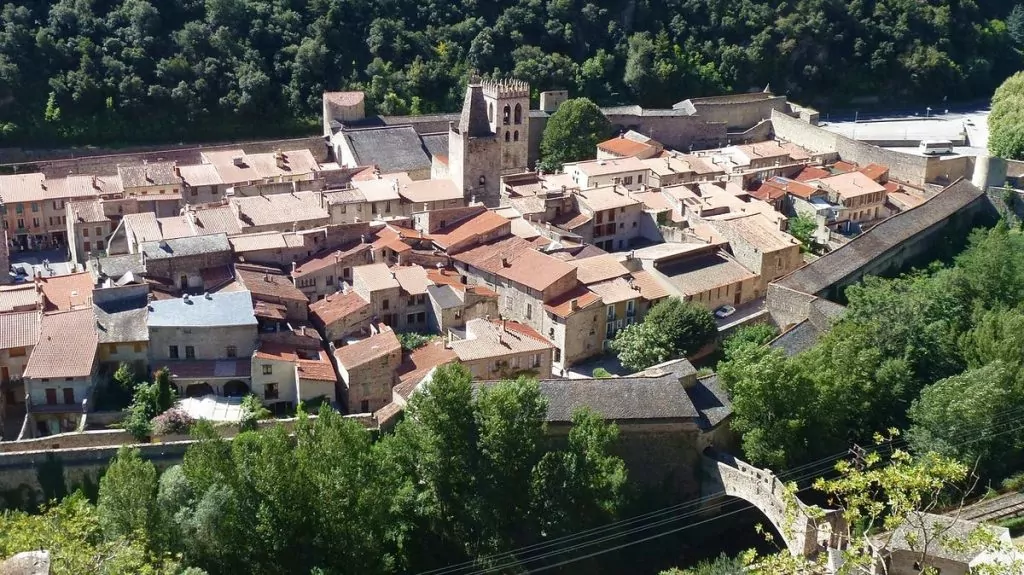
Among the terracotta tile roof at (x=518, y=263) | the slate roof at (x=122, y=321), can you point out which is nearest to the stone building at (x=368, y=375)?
the terracotta tile roof at (x=518, y=263)

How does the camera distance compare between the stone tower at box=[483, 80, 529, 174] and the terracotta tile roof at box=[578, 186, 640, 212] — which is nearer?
the terracotta tile roof at box=[578, 186, 640, 212]

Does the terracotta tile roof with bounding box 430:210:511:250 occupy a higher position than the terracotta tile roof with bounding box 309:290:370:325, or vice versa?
the terracotta tile roof with bounding box 430:210:511:250

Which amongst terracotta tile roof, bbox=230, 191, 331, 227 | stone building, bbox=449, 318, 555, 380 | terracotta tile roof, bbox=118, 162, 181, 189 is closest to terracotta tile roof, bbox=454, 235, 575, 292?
stone building, bbox=449, 318, 555, 380

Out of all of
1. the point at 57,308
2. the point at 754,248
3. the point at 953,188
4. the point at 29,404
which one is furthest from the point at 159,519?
the point at 953,188

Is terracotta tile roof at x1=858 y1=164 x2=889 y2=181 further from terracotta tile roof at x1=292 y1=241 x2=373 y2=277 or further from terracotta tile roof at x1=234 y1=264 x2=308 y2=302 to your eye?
terracotta tile roof at x1=234 y1=264 x2=308 y2=302

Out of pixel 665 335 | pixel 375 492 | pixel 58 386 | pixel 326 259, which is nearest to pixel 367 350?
pixel 326 259

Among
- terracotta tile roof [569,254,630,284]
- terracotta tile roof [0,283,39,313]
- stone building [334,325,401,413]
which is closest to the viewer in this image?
stone building [334,325,401,413]

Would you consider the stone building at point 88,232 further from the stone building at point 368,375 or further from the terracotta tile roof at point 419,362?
the terracotta tile roof at point 419,362
